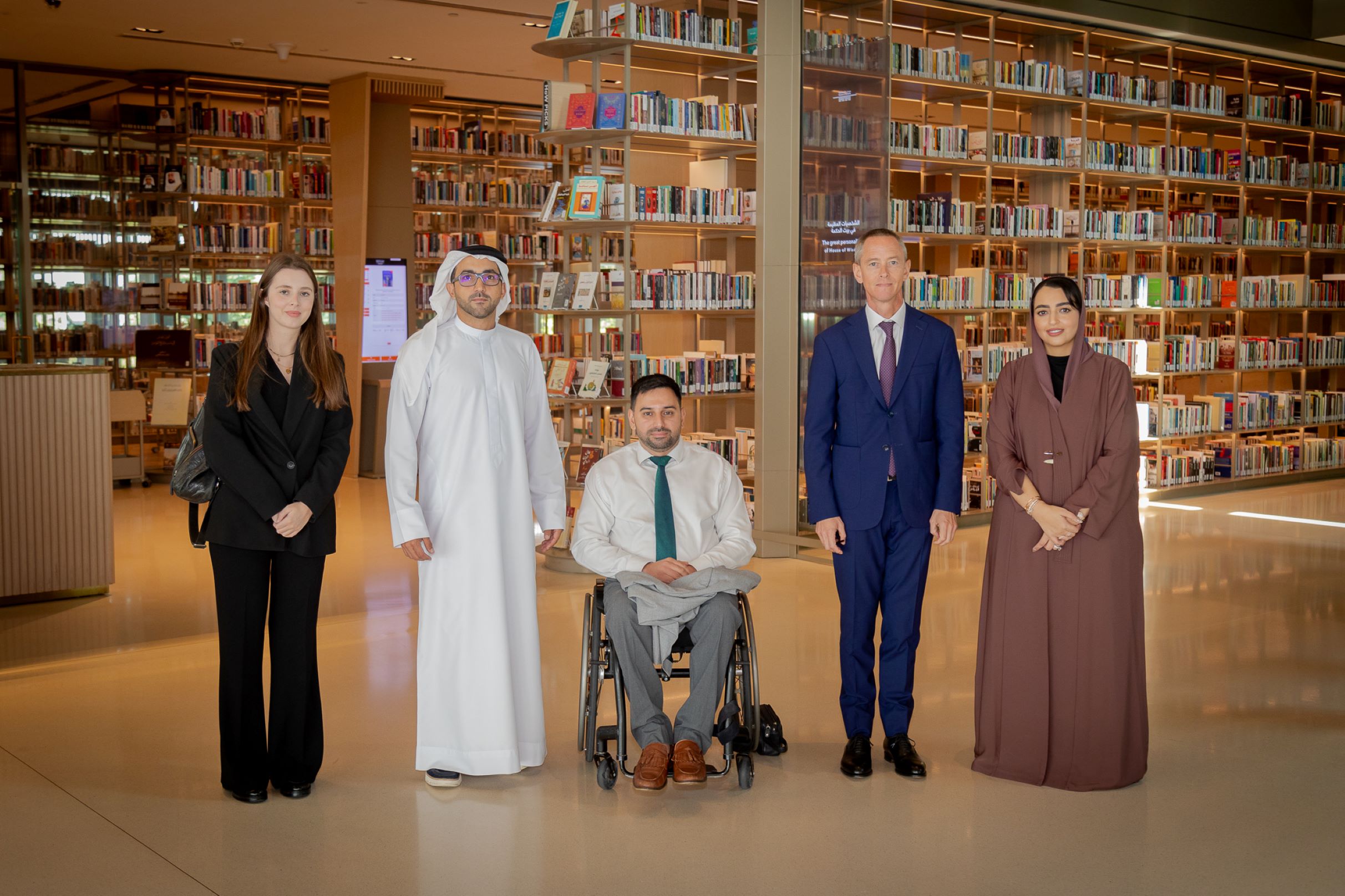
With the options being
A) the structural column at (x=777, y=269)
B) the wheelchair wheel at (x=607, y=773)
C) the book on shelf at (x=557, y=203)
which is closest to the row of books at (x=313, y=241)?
the book on shelf at (x=557, y=203)

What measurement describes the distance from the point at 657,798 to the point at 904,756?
77 centimetres

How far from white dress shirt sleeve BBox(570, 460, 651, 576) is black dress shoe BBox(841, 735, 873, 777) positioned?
851 millimetres

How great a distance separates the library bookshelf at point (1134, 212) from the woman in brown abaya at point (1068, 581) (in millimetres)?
3464

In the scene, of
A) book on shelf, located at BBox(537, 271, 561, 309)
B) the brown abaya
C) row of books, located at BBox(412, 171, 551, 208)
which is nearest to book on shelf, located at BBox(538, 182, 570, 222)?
book on shelf, located at BBox(537, 271, 561, 309)

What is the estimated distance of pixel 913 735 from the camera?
13.6 feet

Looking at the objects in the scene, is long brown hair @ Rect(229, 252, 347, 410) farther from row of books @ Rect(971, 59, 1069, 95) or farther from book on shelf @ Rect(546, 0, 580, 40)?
row of books @ Rect(971, 59, 1069, 95)

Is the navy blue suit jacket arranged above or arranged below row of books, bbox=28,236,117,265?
below

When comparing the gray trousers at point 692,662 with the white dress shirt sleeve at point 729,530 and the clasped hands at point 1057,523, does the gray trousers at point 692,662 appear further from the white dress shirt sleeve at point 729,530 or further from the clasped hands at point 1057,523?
the clasped hands at point 1057,523

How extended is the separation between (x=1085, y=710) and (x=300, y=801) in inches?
89.6

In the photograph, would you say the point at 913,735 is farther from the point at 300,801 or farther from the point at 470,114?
the point at 470,114

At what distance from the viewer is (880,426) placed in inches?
149

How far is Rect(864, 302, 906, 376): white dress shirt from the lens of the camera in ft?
12.5

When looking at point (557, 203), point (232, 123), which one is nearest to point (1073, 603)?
point (557, 203)

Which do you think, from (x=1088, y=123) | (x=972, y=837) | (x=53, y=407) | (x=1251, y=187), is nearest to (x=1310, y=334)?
(x=1251, y=187)
